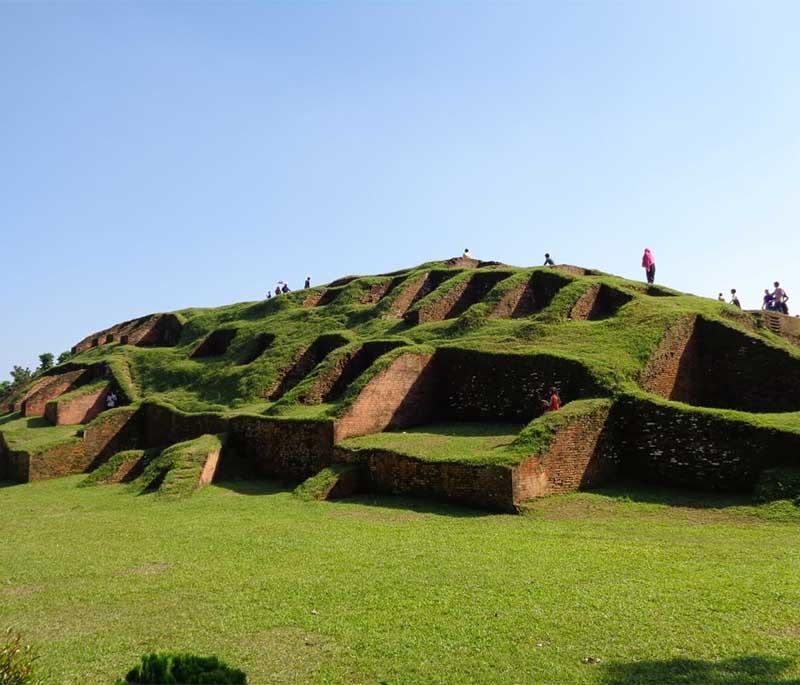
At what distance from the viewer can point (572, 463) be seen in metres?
10.4

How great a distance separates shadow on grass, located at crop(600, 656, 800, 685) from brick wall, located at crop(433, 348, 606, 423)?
763cm

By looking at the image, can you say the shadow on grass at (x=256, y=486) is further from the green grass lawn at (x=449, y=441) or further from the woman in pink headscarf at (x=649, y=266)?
the woman in pink headscarf at (x=649, y=266)

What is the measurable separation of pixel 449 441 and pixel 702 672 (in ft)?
26.0

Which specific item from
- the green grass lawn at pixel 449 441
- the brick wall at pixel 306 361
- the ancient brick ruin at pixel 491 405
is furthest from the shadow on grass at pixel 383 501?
the brick wall at pixel 306 361

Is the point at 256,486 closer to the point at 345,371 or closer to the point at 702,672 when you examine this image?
the point at 345,371

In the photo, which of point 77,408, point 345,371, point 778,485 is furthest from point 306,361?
point 778,485

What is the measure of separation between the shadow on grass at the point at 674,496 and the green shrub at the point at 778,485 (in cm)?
20

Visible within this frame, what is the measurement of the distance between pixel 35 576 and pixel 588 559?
6.04 m

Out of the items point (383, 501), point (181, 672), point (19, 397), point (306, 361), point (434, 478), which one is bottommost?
point (383, 501)

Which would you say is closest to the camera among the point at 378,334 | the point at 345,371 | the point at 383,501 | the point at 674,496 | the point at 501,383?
the point at 674,496

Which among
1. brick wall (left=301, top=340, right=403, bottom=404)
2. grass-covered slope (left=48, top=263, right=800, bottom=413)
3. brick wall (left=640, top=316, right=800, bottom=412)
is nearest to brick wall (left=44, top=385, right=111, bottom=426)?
grass-covered slope (left=48, top=263, right=800, bottom=413)

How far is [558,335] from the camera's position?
15109mm

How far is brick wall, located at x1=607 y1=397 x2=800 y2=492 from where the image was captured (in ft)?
31.5

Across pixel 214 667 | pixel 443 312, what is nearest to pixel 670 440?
pixel 214 667
